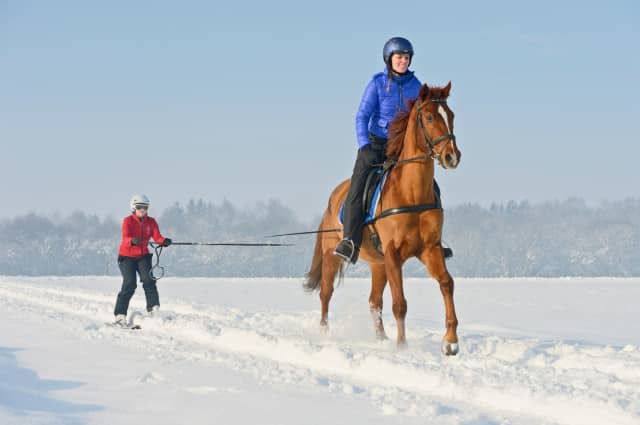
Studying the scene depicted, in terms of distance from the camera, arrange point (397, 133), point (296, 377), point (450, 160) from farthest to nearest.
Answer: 1. point (397, 133)
2. point (450, 160)
3. point (296, 377)

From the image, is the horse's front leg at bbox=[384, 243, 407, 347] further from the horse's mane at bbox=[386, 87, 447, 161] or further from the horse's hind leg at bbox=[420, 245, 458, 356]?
the horse's mane at bbox=[386, 87, 447, 161]

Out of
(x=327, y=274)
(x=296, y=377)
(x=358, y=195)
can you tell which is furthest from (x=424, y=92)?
(x=327, y=274)

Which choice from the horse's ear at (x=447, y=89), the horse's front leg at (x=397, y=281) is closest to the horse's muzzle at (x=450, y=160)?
the horse's ear at (x=447, y=89)

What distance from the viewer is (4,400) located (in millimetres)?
4297

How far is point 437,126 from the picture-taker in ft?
23.1

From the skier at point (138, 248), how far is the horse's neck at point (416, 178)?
4948 mm

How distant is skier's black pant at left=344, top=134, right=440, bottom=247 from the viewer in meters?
8.39

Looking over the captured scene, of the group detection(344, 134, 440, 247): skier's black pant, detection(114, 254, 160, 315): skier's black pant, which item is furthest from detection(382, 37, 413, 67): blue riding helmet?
detection(114, 254, 160, 315): skier's black pant

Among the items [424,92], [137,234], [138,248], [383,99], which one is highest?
[383,99]

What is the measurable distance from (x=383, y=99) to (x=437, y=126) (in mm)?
1585

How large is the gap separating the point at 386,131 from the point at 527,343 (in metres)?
3.20

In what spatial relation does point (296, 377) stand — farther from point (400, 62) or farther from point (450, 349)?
point (400, 62)

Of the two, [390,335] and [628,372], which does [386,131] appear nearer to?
[390,335]

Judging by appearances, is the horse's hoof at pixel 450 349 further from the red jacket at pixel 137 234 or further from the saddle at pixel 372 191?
the red jacket at pixel 137 234
